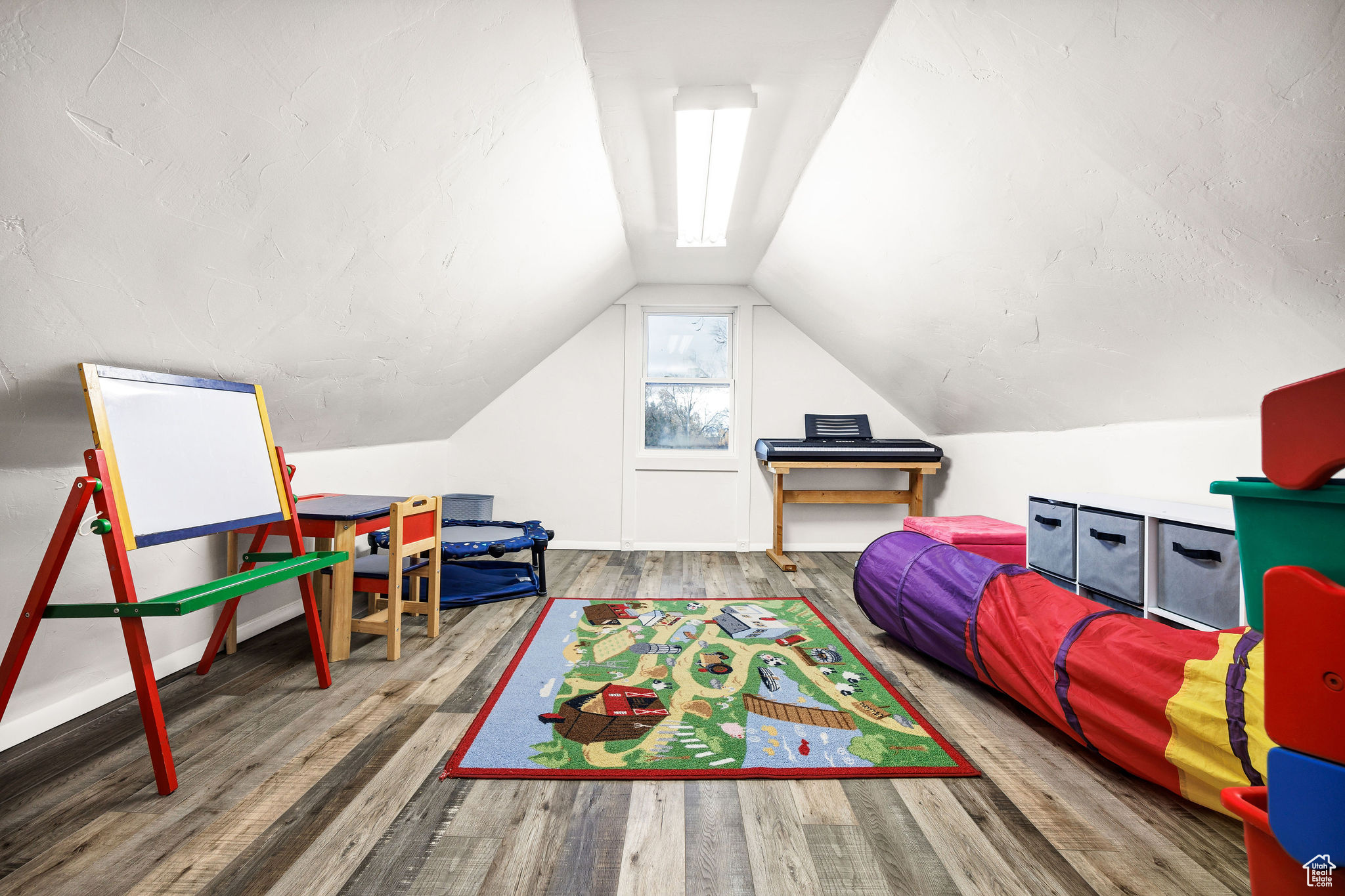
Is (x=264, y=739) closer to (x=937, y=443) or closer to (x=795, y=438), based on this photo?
(x=795, y=438)

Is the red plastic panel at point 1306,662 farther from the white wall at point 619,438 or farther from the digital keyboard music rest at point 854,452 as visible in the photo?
the white wall at point 619,438

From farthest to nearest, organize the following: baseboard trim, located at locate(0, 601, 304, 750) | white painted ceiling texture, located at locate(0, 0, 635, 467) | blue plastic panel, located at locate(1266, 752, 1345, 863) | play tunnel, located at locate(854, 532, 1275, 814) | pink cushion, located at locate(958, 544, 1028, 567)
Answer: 1. pink cushion, located at locate(958, 544, 1028, 567)
2. baseboard trim, located at locate(0, 601, 304, 750)
3. play tunnel, located at locate(854, 532, 1275, 814)
4. white painted ceiling texture, located at locate(0, 0, 635, 467)
5. blue plastic panel, located at locate(1266, 752, 1345, 863)

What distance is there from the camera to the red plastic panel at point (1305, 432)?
0.84m

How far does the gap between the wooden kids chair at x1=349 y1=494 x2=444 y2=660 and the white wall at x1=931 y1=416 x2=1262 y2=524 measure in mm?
2968

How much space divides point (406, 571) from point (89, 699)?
45.3 inches

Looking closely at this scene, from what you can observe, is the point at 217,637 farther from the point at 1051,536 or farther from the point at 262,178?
the point at 1051,536

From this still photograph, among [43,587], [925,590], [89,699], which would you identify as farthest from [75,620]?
[925,590]

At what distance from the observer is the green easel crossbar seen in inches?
63.2

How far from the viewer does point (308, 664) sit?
258 cm

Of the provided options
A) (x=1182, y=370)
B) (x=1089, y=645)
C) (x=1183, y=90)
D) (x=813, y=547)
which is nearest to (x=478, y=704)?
(x=1089, y=645)

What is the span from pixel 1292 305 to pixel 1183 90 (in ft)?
2.46

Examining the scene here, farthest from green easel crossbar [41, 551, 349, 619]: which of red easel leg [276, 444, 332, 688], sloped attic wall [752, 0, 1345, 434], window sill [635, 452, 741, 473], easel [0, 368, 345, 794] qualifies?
window sill [635, 452, 741, 473]

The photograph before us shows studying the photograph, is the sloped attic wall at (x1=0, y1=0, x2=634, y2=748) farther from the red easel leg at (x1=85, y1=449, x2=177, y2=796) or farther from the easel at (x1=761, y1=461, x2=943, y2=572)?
the easel at (x1=761, y1=461, x2=943, y2=572)

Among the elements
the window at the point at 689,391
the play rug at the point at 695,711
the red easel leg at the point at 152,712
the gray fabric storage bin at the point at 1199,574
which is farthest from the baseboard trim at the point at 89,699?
the gray fabric storage bin at the point at 1199,574
